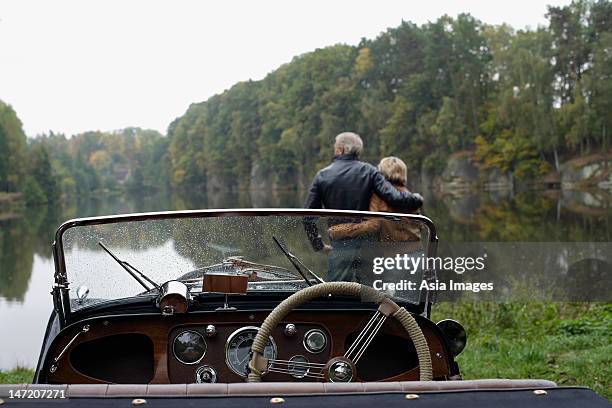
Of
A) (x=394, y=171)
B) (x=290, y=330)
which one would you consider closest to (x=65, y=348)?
(x=290, y=330)

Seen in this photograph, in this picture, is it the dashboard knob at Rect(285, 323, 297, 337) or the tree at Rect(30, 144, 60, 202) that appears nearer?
the dashboard knob at Rect(285, 323, 297, 337)

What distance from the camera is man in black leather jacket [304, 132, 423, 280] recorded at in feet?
18.6

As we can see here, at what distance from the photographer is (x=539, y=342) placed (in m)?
7.05

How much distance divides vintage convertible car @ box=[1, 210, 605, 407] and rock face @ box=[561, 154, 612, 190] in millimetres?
50580

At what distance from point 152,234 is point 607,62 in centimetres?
5226

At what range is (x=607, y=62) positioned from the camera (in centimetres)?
5034

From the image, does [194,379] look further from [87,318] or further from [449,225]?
[449,225]

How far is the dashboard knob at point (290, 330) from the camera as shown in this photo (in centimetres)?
275

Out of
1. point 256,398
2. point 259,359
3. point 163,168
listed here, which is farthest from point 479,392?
point 163,168

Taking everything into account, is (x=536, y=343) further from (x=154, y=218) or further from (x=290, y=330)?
(x=154, y=218)

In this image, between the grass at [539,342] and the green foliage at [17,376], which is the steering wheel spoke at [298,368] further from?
the green foliage at [17,376]

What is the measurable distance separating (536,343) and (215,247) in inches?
185

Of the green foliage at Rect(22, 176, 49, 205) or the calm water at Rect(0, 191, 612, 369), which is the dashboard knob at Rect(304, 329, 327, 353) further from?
the green foliage at Rect(22, 176, 49, 205)

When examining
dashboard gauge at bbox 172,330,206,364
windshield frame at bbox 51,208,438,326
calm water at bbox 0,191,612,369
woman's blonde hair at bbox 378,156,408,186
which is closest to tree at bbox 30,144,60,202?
calm water at bbox 0,191,612,369
